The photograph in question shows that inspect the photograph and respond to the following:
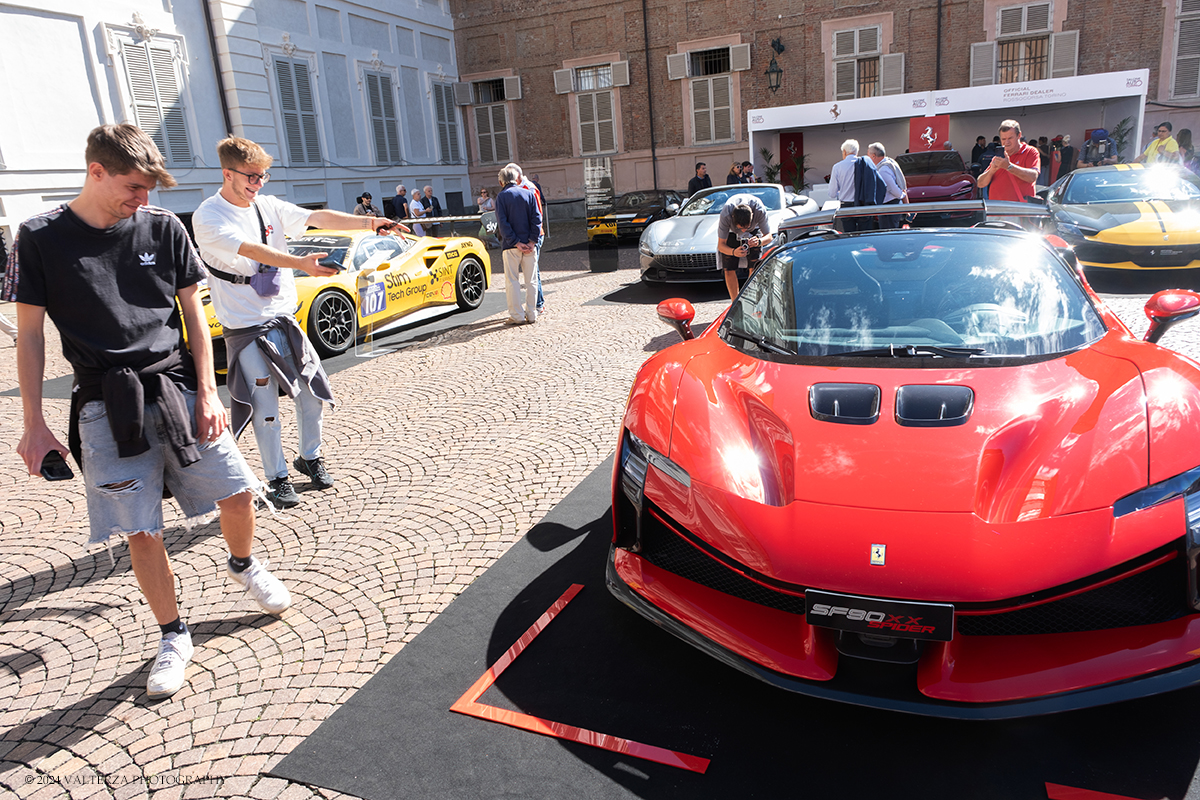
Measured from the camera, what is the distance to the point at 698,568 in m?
2.31

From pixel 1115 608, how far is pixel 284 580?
121 inches

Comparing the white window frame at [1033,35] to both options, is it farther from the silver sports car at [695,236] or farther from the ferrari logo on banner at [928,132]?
the silver sports car at [695,236]

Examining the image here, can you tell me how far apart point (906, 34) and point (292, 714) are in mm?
26254

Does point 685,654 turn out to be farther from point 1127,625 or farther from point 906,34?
point 906,34

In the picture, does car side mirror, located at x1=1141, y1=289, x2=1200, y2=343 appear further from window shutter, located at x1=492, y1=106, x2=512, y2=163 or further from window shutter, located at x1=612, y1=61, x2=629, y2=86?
window shutter, located at x1=492, y1=106, x2=512, y2=163

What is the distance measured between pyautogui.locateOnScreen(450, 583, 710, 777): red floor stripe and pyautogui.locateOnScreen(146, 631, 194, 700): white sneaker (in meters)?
1.00

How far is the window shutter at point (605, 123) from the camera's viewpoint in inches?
1051

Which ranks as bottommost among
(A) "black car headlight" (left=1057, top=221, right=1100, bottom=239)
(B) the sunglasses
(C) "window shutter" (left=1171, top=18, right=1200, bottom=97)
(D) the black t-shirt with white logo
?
(A) "black car headlight" (left=1057, top=221, right=1100, bottom=239)

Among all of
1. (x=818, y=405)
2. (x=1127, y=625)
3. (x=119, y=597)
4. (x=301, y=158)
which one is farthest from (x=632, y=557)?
(x=301, y=158)

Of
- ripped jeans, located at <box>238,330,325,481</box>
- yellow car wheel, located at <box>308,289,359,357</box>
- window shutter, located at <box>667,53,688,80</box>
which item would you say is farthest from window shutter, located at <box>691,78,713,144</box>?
ripped jeans, located at <box>238,330,325,481</box>

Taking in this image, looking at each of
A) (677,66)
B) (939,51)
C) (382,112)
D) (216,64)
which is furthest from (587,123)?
(216,64)

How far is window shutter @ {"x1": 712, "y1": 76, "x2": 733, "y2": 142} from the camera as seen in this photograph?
25.4 meters

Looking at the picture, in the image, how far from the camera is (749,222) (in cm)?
690

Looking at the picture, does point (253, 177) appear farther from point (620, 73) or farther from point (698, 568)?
point (620, 73)
